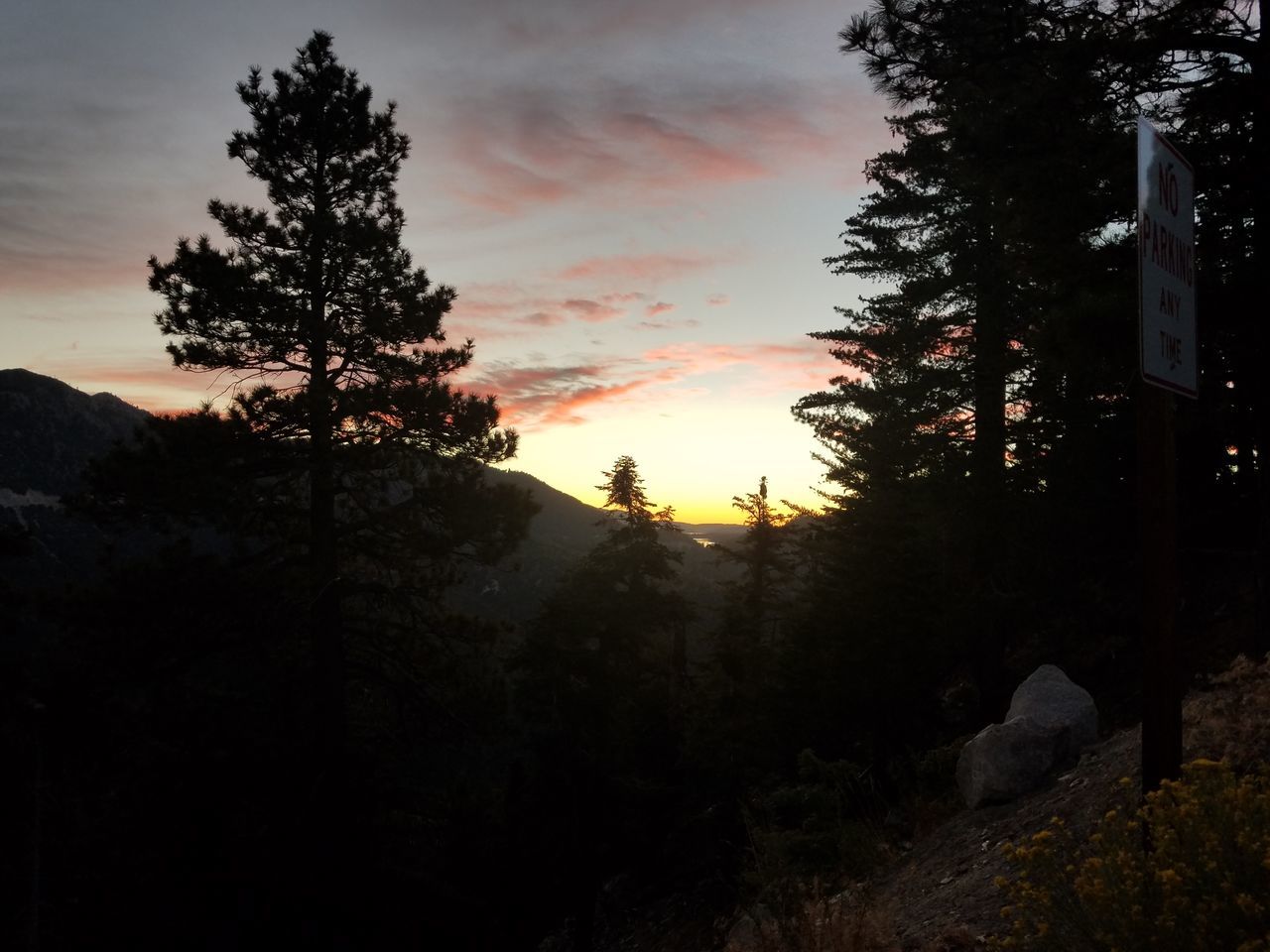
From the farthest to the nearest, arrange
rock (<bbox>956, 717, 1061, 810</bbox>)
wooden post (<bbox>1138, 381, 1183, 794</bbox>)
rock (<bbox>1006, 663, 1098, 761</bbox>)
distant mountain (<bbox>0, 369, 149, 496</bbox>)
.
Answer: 1. distant mountain (<bbox>0, 369, 149, 496</bbox>)
2. rock (<bbox>1006, 663, 1098, 761</bbox>)
3. rock (<bbox>956, 717, 1061, 810</bbox>)
4. wooden post (<bbox>1138, 381, 1183, 794</bbox>)

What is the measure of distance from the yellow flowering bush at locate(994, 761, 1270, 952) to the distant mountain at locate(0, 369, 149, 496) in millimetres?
205475

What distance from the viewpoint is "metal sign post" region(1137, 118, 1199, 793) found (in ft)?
10.7

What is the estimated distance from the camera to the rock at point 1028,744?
8.25 meters

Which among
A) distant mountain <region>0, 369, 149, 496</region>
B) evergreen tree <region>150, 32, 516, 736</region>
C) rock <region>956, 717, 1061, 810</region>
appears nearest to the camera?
rock <region>956, 717, 1061, 810</region>

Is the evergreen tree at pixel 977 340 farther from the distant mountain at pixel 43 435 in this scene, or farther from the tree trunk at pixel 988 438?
the distant mountain at pixel 43 435

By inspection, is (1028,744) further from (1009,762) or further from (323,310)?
(323,310)

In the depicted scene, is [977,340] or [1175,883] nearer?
[1175,883]

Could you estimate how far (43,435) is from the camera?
189 meters

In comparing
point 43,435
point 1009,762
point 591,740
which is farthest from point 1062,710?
point 43,435

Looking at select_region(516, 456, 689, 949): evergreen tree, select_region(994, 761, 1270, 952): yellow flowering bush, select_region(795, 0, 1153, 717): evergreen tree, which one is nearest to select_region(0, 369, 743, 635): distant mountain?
select_region(516, 456, 689, 949): evergreen tree

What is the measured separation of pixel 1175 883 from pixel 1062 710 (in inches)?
249

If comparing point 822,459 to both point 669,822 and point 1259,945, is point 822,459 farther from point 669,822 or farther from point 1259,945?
point 1259,945

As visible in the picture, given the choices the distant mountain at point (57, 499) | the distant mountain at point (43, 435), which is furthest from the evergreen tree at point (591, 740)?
the distant mountain at point (43, 435)

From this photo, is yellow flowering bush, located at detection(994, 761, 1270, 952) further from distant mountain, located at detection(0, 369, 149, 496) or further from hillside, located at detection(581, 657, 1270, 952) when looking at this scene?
distant mountain, located at detection(0, 369, 149, 496)
